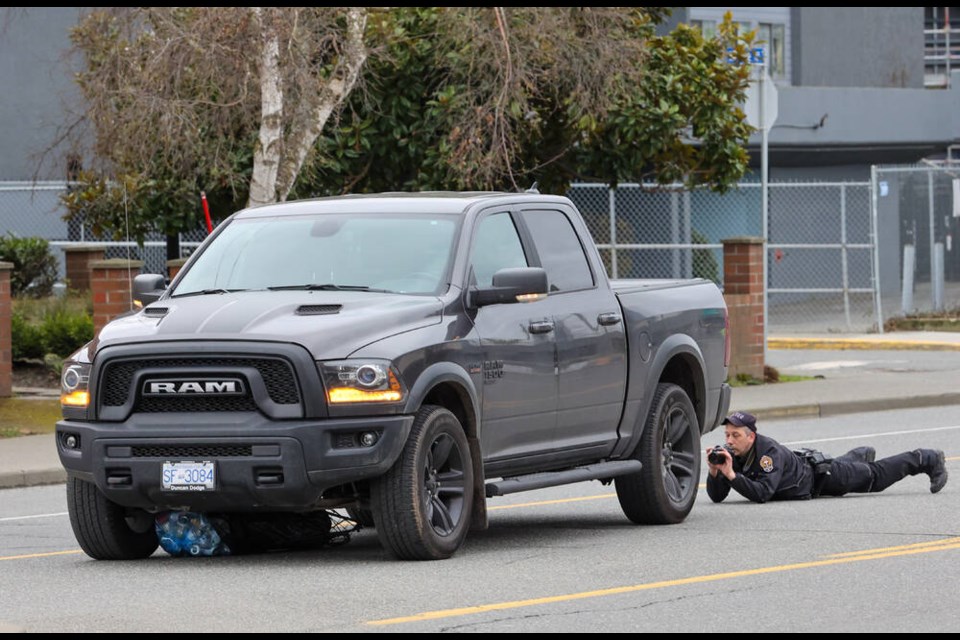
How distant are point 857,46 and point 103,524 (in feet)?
114

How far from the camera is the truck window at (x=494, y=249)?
34.3 ft

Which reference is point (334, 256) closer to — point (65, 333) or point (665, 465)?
point (665, 465)

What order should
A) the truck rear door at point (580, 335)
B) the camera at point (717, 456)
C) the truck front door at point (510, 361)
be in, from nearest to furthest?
the truck front door at point (510, 361), the truck rear door at point (580, 335), the camera at point (717, 456)

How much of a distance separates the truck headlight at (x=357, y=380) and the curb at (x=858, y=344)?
69.9ft

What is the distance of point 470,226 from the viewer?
1041 cm

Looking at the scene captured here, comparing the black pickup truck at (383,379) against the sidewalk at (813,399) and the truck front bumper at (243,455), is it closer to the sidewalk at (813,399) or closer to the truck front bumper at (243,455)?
the truck front bumper at (243,455)

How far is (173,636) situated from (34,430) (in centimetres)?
1154

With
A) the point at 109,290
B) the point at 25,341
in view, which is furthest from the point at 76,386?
the point at 25,341

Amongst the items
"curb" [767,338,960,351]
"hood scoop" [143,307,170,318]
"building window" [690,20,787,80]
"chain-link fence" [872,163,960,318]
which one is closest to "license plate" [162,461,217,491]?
"hood scoop" [143,307,170,318]

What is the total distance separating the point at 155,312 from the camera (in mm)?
9914

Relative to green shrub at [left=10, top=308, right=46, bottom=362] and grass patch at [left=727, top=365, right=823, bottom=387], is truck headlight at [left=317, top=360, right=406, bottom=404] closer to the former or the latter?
green shrub at [left=10, top=308, right=46, bottom=362]

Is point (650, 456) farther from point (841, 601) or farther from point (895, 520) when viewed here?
point (841, 601)

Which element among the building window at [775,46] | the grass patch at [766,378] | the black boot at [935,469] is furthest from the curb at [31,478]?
the building window at [775,46]

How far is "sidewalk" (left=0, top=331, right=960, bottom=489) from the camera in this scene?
15844 millimetres
